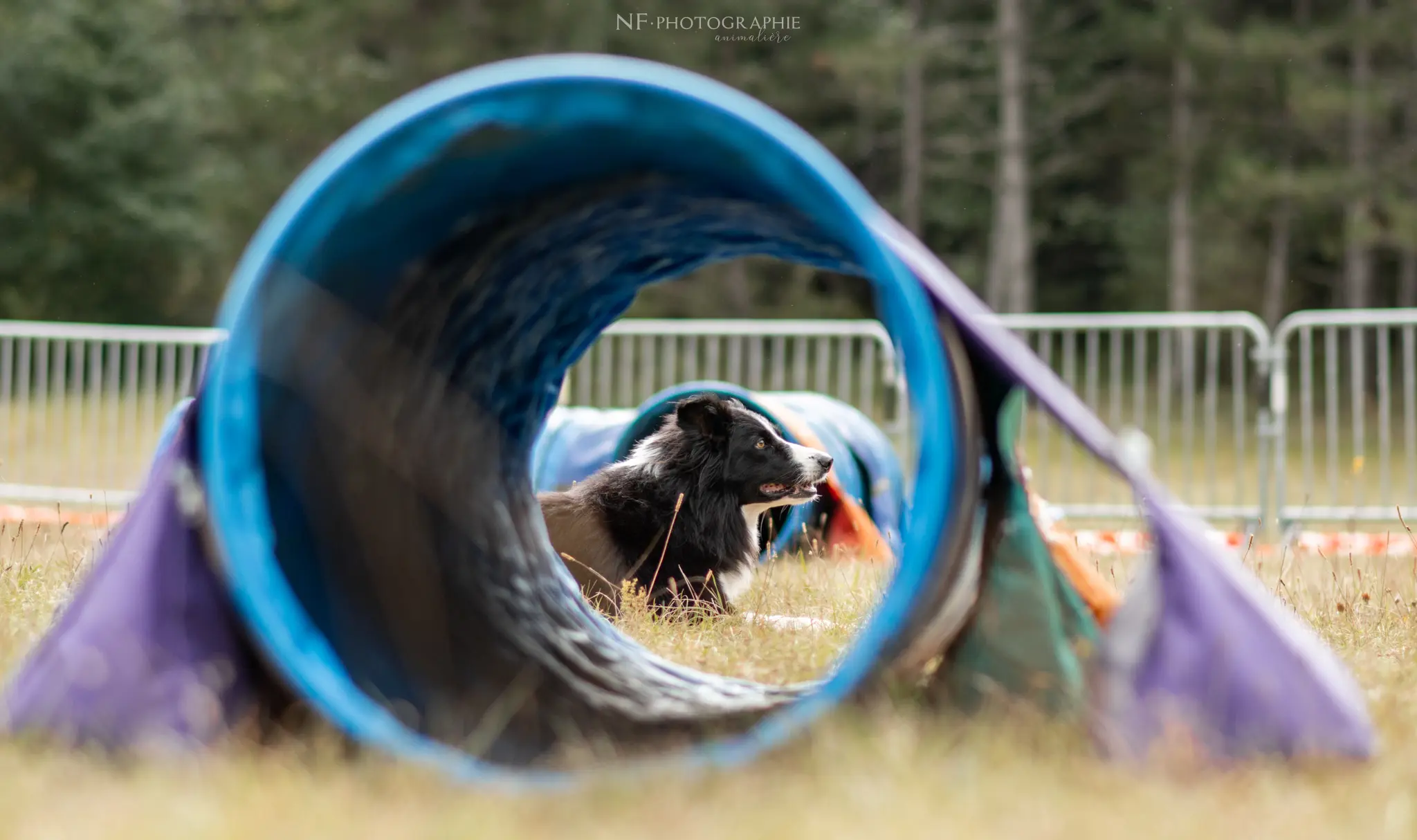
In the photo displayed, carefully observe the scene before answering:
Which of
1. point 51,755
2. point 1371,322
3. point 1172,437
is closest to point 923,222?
point 1172,437

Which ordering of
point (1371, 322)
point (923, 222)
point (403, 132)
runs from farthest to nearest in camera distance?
point (923, 222) < point (1371, 322) < point (403, 132)

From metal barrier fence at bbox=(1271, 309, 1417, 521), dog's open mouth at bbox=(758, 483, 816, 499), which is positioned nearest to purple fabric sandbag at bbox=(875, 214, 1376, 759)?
dog's open mouth at bbox=(758, 483, 816, 499)

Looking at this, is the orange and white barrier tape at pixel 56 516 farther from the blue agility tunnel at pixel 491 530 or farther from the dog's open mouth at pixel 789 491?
the blue agility tunnel at pixel 491 530

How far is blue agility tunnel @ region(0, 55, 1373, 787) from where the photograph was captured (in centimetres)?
238

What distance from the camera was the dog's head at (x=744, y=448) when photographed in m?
5.35

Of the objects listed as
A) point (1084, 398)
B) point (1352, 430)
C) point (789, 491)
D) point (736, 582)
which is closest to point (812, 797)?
point (736, 582)

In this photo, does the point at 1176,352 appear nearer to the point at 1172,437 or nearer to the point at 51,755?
the point at 1172,437

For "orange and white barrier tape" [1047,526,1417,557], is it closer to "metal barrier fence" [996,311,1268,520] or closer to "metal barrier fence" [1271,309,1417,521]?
"metal barrier fence" [1271,309,1417,521]

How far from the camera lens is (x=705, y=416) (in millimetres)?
5320

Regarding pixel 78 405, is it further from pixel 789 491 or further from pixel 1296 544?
pixel 1296 544

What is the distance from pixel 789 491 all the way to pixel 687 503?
460mm

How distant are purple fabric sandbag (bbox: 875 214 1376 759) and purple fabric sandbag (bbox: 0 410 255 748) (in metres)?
1.46

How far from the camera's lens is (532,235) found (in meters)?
3.44

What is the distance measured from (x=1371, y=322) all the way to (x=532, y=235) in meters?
7.52
